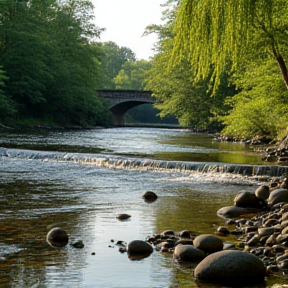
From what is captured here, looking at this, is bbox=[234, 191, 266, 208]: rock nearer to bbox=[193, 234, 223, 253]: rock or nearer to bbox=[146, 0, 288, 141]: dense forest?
bbox=[146, 0, 288, 141]: dense forest

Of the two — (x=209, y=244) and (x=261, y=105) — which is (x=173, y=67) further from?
(x=209, y=244)

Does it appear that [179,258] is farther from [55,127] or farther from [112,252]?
[55,127]

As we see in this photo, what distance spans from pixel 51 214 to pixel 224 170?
886 centimetres

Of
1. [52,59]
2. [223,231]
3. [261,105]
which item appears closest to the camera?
[223,231]

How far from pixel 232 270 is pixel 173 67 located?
21.4 m

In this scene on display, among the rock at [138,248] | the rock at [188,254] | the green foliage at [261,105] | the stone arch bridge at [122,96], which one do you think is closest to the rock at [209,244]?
the rock at [188,254]

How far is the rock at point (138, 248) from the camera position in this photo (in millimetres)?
8812

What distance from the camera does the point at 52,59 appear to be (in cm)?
5266

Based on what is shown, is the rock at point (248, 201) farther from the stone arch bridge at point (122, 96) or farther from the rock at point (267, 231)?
the stone arch bridge at point (122, 96)

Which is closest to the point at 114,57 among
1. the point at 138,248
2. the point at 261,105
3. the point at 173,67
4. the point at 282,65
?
the point at 261,105

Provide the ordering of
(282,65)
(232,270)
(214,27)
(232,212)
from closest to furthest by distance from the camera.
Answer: (232,270) < (232,212) < (214,27) < (282,65)

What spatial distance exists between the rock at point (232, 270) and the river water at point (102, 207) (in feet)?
0.60

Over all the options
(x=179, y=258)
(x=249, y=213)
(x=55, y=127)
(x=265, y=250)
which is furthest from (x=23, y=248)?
(x=55, y=127)

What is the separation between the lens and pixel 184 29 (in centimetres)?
1295
